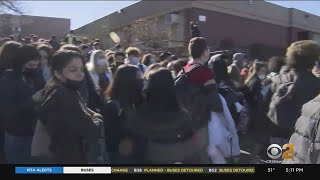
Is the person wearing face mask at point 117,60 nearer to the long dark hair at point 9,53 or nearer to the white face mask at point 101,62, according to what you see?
the white face mask at point 101,62

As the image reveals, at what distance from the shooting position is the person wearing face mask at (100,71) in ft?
5.80

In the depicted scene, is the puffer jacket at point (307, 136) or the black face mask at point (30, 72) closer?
the puffer jacket at point (307, 136)

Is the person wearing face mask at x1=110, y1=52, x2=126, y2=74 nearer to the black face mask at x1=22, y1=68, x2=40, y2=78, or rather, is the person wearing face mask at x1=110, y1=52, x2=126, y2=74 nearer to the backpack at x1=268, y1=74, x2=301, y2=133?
the black face mask at x1=22, y1=68, x2=40, y2=78

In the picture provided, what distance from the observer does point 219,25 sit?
5.61 ft

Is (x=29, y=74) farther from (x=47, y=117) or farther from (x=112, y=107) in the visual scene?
(x=112, y=107)

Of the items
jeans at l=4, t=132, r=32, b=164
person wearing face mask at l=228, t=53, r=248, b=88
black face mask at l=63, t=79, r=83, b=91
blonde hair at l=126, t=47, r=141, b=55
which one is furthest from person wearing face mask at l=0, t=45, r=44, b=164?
person wearing face mask at l=228, t=53, r=248, b=88

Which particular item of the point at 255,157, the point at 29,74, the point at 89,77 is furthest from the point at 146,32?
the point at 255,157

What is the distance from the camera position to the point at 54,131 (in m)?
1.75

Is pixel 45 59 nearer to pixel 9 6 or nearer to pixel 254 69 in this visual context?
pixel 9 6

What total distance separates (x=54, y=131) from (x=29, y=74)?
0.90ft

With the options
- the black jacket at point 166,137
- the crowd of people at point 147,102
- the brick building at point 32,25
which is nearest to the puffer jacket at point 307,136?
the crowd of people at point 147,102

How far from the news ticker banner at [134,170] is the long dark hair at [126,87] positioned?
276 millimetres

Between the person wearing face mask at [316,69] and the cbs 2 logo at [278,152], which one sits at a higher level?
the person wearing face mask at [316,69]

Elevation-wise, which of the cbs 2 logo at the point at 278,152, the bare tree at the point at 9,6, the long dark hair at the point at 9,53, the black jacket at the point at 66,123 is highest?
the bare tree at the point at 9,6
